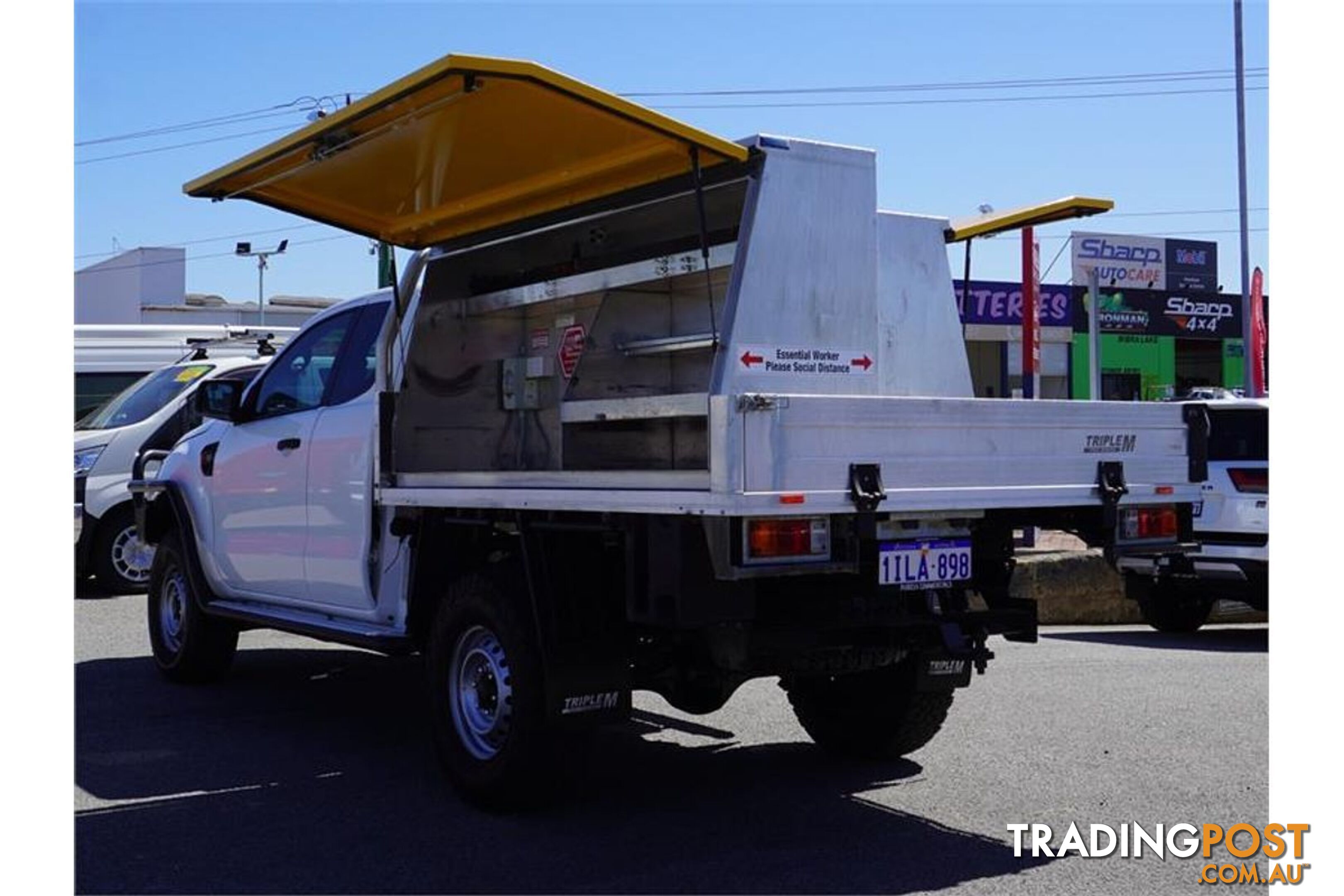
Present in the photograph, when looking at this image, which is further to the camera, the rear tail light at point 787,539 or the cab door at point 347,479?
the cab door at point 347,479

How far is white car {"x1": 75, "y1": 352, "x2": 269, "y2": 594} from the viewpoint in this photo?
13.6 meters

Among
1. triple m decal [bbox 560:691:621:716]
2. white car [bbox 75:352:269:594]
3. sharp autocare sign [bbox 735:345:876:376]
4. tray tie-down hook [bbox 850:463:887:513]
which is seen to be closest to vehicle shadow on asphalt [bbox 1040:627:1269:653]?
sharp autocare sign [bbox 735:345:876:376]

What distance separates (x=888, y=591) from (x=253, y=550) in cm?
418

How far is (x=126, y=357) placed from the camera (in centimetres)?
1691

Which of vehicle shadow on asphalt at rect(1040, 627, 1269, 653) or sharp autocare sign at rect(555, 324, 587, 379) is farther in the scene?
vehicle shadow on asphalt at rect(1040, 627, 1269, 653)

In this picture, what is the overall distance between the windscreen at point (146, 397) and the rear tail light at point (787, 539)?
34.3 ft

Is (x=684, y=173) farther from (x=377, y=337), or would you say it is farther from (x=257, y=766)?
(x=257, y=766)

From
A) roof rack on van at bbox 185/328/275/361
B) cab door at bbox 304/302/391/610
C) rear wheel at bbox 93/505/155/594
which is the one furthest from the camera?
roof rack on van at bbox 185/328/275/361

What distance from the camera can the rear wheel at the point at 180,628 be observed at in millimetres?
8938

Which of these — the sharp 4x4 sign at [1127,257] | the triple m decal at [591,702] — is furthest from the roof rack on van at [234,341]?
the sharp 4x4 sign at [1127,257]

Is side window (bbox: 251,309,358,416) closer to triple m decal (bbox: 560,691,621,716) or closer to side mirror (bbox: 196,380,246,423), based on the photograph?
side mirror (bbox: 196,380,246,423)

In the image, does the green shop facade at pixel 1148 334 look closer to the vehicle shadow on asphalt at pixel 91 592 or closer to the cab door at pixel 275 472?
the vehicle shadow on asphalt at pixel 91 592

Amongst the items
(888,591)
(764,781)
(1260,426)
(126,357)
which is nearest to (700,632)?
(888,591)
